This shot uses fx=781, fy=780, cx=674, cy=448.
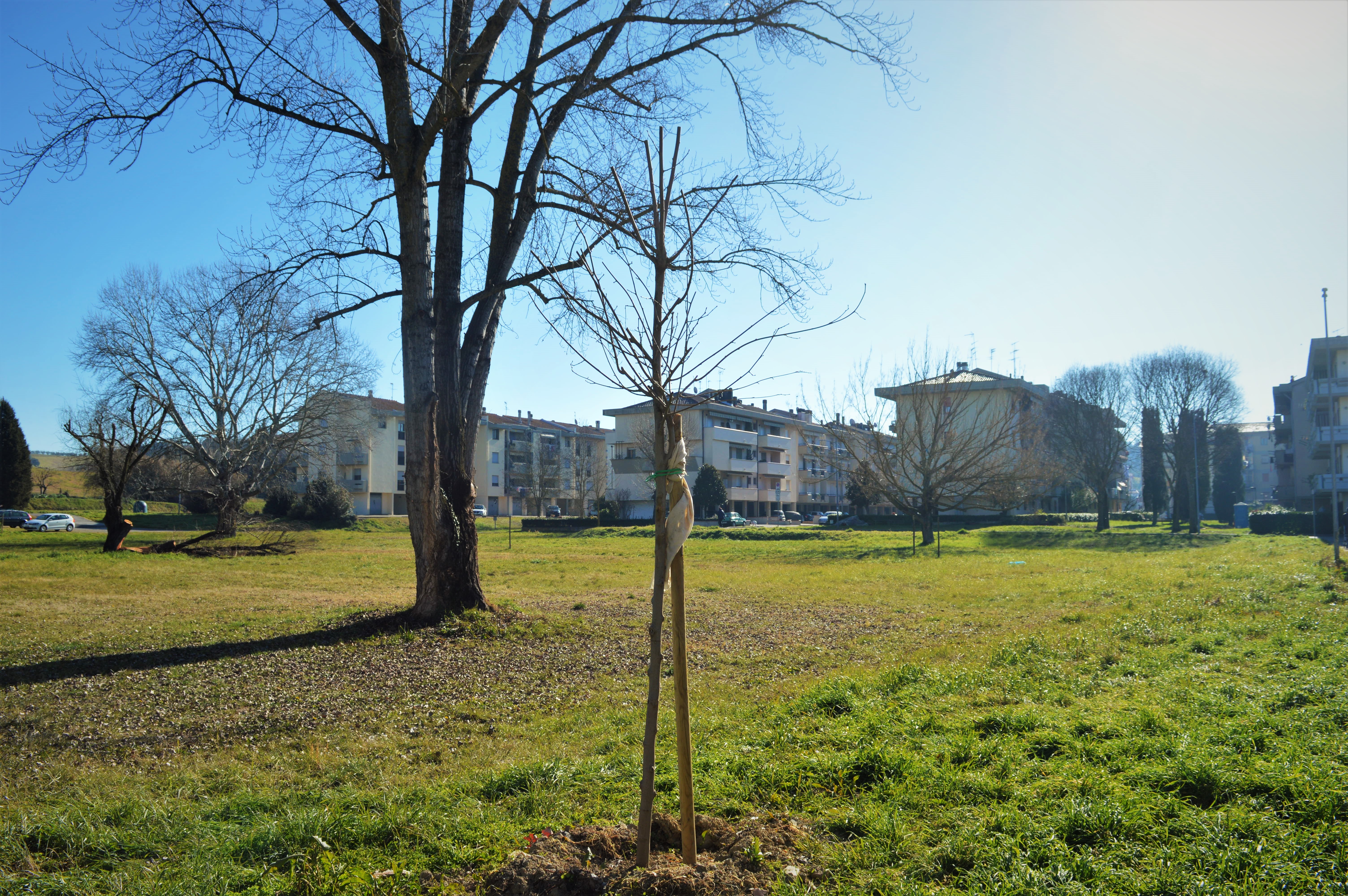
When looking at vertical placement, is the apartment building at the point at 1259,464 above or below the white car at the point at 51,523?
above

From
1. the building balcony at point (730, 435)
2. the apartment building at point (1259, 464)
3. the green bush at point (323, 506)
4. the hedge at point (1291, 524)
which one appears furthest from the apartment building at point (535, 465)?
the apartment building at point (1259, 464)

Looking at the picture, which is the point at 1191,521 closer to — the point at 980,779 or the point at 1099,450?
the point at 1099,450

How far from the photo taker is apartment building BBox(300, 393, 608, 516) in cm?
6397

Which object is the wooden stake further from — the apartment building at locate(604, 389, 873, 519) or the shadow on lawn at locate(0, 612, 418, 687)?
the apartment building at locate(604, 389, 873, 519)

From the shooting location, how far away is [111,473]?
998 inches

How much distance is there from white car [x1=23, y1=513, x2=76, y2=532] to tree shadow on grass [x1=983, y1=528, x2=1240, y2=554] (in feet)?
153

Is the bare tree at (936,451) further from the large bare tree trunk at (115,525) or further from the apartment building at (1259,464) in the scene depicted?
the apartment building at (1259,464)

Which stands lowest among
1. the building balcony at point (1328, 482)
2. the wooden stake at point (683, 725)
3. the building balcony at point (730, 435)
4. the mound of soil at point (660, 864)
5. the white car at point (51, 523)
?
the white car at point (51, 523)

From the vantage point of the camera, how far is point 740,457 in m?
72.6

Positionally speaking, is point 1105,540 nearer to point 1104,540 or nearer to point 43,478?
point 1104,540

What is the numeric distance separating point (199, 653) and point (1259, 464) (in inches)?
6284

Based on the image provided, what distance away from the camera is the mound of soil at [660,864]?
3.14 metres

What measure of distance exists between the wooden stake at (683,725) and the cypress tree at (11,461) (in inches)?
2654

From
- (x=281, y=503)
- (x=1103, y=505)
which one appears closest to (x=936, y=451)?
(x=1103, y=505)
